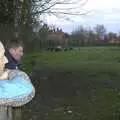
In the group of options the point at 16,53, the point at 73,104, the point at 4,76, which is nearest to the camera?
the point at 4,76

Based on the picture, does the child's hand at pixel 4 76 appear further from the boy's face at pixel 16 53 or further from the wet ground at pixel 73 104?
the wet ground at pixel 73 104

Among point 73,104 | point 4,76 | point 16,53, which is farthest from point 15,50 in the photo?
point 73,104

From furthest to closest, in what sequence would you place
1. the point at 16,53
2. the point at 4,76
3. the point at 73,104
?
the point at 73,104
the point at 16,53
the point at 4,76

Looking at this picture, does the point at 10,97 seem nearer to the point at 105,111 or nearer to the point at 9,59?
the point at 9,59

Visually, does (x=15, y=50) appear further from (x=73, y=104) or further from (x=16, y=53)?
(x=73, y=104)

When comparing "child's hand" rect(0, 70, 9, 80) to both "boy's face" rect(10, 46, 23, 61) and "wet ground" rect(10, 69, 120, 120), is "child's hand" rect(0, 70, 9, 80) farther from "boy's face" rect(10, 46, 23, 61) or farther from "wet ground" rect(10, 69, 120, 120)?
"wet ground" rect(10, 69, 120, 120)

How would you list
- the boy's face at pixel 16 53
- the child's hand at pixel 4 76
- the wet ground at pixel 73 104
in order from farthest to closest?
the wet ground at pixel 73 104 → the boy's face at pixel 16 53 → the child's hand at pixel 4 76

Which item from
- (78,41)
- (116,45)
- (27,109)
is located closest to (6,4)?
(27,109)

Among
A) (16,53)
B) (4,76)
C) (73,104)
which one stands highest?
(16,53)

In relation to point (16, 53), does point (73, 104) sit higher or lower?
lower

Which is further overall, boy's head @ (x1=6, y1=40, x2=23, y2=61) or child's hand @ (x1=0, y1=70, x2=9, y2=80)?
boy's head @ (x1=6, y1=40, x2=23, y2=61)

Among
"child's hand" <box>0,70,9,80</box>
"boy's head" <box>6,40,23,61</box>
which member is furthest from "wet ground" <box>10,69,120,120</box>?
"child's hand" <box>0,70,9,80</box>

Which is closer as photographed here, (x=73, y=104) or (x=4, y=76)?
(x=4, y=76)

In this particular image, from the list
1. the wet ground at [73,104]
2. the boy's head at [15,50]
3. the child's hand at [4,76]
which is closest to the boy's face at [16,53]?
the boy's head at [15,50]
